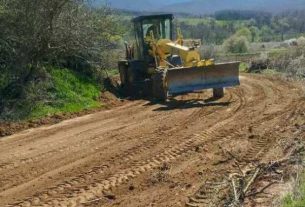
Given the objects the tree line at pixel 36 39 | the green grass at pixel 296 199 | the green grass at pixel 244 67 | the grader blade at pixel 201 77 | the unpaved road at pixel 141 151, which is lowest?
the green grass at pixel 244 67

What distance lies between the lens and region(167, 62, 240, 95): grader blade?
16531 millimetres

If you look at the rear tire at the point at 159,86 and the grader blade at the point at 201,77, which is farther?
the rear tire at the point at 159,86

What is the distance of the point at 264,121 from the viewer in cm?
1270

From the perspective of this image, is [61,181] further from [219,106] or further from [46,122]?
[219,106]

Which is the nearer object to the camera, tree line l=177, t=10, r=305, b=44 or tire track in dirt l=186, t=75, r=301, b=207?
tire track in dirt l=186, t=75, r=301, b=207

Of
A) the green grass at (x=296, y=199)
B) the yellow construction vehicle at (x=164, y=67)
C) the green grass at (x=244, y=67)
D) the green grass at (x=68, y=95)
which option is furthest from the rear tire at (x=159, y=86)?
the green grass at (x=244, y=67)

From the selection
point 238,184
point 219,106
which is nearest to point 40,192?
point 238,184

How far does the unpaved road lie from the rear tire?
3.14 ft

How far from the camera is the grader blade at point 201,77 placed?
16531 millimetres

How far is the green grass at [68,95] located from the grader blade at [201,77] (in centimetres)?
243

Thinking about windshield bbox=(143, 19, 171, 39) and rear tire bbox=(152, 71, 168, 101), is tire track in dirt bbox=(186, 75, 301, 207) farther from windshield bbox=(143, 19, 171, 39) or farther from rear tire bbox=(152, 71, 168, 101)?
windshield bbox=(143, 19, 171, 39)

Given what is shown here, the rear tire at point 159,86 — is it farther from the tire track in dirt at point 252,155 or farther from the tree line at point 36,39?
the tire track in dirt at point 252,155

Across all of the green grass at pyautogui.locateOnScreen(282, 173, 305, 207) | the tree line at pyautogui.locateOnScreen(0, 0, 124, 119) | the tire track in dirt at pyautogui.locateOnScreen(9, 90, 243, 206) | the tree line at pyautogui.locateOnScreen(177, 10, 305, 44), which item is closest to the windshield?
the tree line at pyautogui.locateOnScreen(0, 0, 124, 119)

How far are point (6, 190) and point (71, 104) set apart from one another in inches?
318
